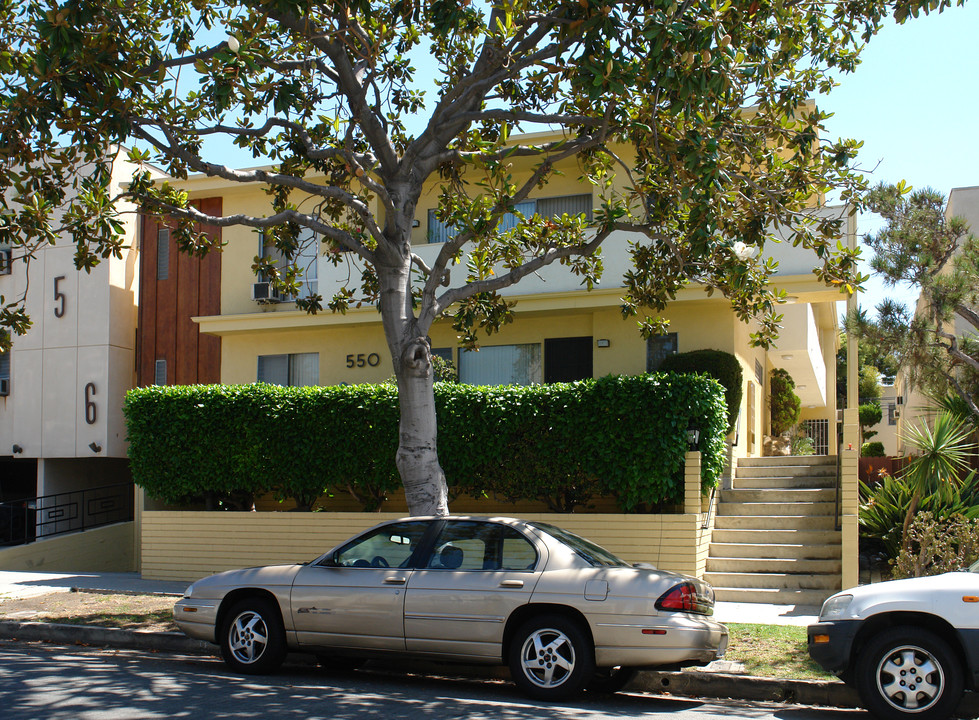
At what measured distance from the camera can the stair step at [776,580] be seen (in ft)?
42.6

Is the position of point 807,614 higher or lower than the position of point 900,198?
lower

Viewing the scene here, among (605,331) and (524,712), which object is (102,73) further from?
(605,331)

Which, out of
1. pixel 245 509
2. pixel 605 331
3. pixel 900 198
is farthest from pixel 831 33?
pixel 245 509

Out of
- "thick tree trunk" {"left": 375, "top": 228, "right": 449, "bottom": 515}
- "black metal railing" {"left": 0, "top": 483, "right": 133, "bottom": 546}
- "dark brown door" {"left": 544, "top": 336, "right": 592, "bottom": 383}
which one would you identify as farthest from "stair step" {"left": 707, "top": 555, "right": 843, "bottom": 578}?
"black metal railing" {"left": 0, "top": 483, "right": 133, "bottom": 546}

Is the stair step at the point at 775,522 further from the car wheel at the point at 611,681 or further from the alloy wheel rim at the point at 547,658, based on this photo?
the alloy wheel rim at the point at 547,658

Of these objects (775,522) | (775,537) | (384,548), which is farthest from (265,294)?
(384,548)

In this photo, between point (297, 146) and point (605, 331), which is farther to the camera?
point (605, 331)

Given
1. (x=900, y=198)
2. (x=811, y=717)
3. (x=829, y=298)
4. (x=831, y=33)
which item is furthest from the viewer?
(x=829, y=298)

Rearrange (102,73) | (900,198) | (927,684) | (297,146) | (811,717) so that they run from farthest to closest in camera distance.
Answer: (900,198), (297,146), (102,73), (811,717), (927,684)

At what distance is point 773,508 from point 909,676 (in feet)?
26.4

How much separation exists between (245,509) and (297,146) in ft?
22.4

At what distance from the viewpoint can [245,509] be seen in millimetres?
16781

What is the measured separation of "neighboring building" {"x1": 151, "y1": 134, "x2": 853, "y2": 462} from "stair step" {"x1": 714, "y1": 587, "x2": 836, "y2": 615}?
391 centimetres

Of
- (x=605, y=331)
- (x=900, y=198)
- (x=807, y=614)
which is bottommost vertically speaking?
(x=807, y=614)
